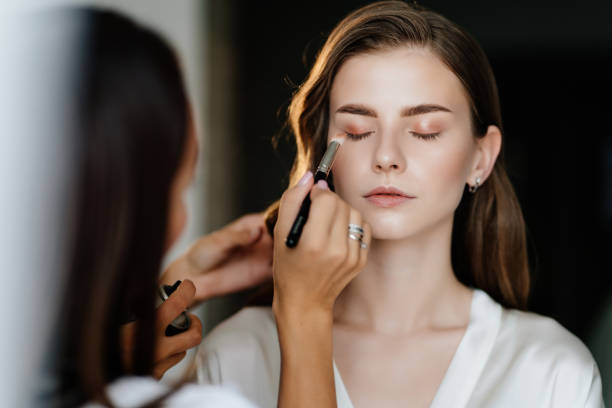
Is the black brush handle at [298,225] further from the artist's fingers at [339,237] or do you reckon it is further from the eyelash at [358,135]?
the eyelash at [358,135]

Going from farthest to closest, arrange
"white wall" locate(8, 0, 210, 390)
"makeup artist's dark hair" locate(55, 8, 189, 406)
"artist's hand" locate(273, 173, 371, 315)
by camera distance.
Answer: "white wall" locate(8, 0, 210, 390) → "artist's hand" locate(273, 173, 371, 315) → "makeup artist's dark hair" locate(55, 8, 189, 406)

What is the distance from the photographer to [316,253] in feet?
2.94

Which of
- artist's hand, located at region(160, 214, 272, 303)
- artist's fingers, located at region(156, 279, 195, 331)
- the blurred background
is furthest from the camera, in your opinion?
the blurred background

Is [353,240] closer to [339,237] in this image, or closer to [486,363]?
[339,237]

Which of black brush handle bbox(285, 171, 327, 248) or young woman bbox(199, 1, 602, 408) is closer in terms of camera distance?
black brush handle bbox(285, 171, 327, 248)

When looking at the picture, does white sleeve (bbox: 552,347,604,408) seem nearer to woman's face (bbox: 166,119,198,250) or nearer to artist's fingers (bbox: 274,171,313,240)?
artist's fingers (bbox: 274,171,313,240)

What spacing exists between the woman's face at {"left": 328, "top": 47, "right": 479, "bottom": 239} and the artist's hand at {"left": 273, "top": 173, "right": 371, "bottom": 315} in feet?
0.66

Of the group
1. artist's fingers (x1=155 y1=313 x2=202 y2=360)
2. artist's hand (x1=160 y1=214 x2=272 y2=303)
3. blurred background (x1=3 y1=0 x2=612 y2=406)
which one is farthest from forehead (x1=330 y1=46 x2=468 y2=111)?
blurred background (x1=3 y1=0 x2=612 y2=406)

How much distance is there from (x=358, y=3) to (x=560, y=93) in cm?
114

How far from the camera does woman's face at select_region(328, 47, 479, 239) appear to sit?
3.77 ft

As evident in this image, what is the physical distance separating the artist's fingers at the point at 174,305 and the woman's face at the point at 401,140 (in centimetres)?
34

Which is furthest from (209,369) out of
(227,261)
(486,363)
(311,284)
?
(486,363)

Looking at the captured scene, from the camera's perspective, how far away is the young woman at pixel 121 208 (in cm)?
74

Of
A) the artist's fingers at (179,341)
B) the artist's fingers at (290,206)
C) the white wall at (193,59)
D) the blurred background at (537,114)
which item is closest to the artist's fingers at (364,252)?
the artist's fingers at (290,206)
